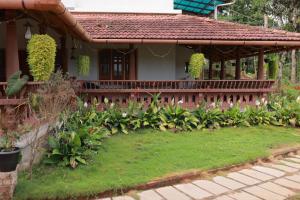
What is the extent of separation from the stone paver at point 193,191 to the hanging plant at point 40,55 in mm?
3046

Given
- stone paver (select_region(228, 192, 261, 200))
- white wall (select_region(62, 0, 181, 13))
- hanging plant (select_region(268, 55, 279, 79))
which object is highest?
white wall (select_region(62, 0, 181, 13))

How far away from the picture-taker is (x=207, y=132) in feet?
28.5

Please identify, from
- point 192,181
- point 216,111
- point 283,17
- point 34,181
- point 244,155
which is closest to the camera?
point 34,181

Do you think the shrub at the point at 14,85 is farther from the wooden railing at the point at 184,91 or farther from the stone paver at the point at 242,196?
the wooden railing at the point at 184,91

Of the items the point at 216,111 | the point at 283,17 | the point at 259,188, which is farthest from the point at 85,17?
the point at 283,17

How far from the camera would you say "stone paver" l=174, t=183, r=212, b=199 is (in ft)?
15.4

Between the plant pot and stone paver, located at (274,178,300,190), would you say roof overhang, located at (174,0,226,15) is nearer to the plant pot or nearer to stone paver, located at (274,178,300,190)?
stone paver, located at (274,178,300,190)

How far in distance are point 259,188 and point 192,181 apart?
1.07 metres

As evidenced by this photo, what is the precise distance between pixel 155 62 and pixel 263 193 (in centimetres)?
821

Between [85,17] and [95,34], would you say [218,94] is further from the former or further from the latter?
[85,17]

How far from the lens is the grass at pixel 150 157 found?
4.79m

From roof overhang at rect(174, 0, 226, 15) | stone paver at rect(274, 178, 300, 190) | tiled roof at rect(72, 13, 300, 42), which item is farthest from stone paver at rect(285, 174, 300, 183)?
roof overhang at rect(174, 0, 226, 15)

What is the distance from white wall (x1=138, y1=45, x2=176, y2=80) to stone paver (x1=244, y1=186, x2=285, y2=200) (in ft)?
25.7

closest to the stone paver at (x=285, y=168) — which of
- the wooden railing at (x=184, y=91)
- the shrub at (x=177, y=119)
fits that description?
the shrub at (x=177, y=119)
